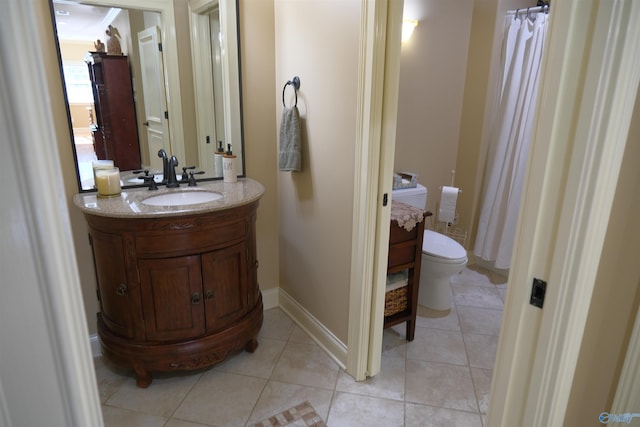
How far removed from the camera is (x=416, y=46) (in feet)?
9.44

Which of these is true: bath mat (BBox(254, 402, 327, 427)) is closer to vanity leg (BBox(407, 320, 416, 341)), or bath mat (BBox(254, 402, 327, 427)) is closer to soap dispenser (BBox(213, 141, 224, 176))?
vanity leg (BBox(407, 320, 416, 341))

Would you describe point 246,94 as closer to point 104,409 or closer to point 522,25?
point 104,409

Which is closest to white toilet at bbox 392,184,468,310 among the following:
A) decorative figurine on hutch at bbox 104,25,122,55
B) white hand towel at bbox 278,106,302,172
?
white hand towel at bbox 278,106,302,172

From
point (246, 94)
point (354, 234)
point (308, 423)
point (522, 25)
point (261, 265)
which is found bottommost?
point (308, 423)

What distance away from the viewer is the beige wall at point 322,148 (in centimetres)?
188

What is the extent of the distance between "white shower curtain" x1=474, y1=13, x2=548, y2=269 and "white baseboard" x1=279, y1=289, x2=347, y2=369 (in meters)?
1.76

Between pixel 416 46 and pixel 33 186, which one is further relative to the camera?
pixel 416 46

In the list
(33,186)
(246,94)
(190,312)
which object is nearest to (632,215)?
(33,186)

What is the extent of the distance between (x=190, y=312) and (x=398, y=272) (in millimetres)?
1182

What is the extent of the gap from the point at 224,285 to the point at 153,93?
115 centimetres

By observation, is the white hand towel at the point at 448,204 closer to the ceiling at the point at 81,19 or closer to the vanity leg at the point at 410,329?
the vanity leg at the point at 410,329

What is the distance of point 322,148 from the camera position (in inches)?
83.7

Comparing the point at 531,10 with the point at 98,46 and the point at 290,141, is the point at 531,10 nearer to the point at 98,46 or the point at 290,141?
the point at 290,141

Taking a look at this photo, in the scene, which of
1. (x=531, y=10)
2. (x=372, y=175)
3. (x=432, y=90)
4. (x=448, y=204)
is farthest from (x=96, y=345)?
(x=531, y=10)
